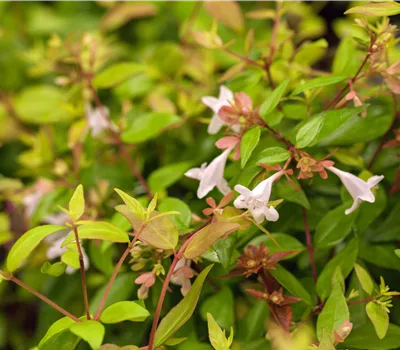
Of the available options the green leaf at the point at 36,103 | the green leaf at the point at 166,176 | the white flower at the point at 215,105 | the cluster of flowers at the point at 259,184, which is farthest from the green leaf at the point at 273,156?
the green leaf at the point at 36,103

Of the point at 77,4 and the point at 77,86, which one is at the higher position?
the point at 77,86

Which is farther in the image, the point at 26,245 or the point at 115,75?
the point at 115,75

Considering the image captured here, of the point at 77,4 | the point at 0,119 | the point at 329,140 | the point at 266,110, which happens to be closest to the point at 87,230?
the point at 266,110

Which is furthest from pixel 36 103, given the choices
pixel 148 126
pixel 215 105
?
pixel 215 105

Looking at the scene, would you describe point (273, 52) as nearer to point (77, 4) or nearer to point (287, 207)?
point (287, 207)

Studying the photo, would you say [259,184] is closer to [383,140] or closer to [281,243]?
[281,243]

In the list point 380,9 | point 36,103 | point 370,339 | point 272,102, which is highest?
point 380,9

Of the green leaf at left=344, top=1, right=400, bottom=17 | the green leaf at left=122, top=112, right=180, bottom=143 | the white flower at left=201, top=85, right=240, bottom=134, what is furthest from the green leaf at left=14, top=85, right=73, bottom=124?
the green leaf at left=344, top=1, right=400, bottom=17
